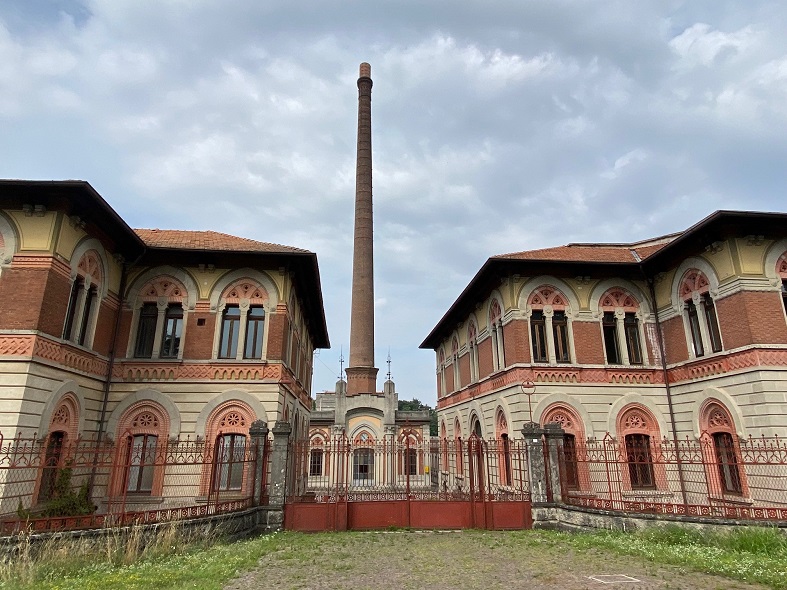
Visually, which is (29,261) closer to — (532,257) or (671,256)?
(532,257)

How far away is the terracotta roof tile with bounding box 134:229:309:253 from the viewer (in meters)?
14.8

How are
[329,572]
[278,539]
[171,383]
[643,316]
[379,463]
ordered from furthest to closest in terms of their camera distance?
[379,463] < [643,316] < [171,383] < [278,539] < [329,572]

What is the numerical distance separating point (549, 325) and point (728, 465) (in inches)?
241

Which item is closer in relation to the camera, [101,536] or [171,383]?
[101,536]

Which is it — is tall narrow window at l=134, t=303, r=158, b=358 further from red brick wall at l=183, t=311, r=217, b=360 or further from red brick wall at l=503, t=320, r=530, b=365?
red brick wall at l=503, t=320, r=530, b=365

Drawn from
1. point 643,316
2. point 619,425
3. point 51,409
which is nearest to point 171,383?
point 51,409

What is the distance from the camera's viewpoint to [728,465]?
13086mm

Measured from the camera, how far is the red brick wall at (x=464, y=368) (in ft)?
73.0

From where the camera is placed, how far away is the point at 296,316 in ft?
60.8

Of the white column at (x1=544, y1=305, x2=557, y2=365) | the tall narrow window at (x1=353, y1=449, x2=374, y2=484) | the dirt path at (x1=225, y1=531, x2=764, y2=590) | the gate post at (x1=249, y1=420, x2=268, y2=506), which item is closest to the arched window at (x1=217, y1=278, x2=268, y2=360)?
the gate post at (x1=249, y1=420, x2=268, y2=506)

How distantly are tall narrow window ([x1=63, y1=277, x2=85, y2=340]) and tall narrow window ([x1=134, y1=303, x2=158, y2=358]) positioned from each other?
7.81 ft

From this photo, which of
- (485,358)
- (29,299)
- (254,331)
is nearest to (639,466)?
(485,358)

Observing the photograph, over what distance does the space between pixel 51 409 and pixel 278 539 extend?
6.15 meters

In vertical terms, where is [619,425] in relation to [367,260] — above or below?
below
